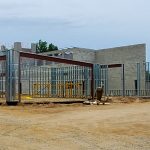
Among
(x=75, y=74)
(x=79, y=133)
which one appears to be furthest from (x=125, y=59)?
(x=79, y=133)

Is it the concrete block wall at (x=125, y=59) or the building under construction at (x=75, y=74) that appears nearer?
the building under construction at (x=75, y=74)

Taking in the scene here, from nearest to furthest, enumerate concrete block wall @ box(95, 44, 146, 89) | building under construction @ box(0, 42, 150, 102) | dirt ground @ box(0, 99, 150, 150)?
1. dirt ground @ box(0, 99, 150, 150)
2. building under construction @ box(0, 42, 150, 102)
3. concrete block wall @ box(95, 44, 146, 89)

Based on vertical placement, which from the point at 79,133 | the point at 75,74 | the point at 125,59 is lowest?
the point at 79,133

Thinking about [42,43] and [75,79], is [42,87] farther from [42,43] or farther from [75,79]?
[42,43]

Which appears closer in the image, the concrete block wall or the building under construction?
the building under construction

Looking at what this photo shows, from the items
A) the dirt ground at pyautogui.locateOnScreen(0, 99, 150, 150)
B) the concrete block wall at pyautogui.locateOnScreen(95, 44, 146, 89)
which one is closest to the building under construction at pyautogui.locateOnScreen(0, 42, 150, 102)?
the concrete block wall at pyautogui.locateOnScreen(95, 44, 146, 89)

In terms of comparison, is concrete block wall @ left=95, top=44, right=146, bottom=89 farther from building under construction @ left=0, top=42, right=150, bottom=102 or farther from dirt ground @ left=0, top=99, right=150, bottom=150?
dirt ground @ left=0, top=99, right=150, bottom=150

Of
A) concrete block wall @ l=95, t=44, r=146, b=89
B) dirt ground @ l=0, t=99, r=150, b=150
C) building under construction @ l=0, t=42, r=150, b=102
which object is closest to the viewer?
dirt ground @ l=0, t=99, r=150, b=150

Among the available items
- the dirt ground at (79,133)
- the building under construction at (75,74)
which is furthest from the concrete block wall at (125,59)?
the dirt ground at (79,133)

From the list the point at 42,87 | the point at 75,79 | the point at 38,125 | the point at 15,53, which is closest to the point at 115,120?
the point at 38,125

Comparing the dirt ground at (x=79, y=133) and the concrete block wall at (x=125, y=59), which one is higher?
the concrete block wall at (x=125, y=59)

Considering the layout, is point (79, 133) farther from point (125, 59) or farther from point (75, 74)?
point (125, 59)

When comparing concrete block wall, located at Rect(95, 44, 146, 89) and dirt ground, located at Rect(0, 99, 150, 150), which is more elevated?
concrete block wall, located at Rect(95, 44, 146, 89)

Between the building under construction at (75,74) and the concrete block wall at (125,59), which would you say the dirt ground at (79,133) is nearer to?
the building under construction at (75,74)
